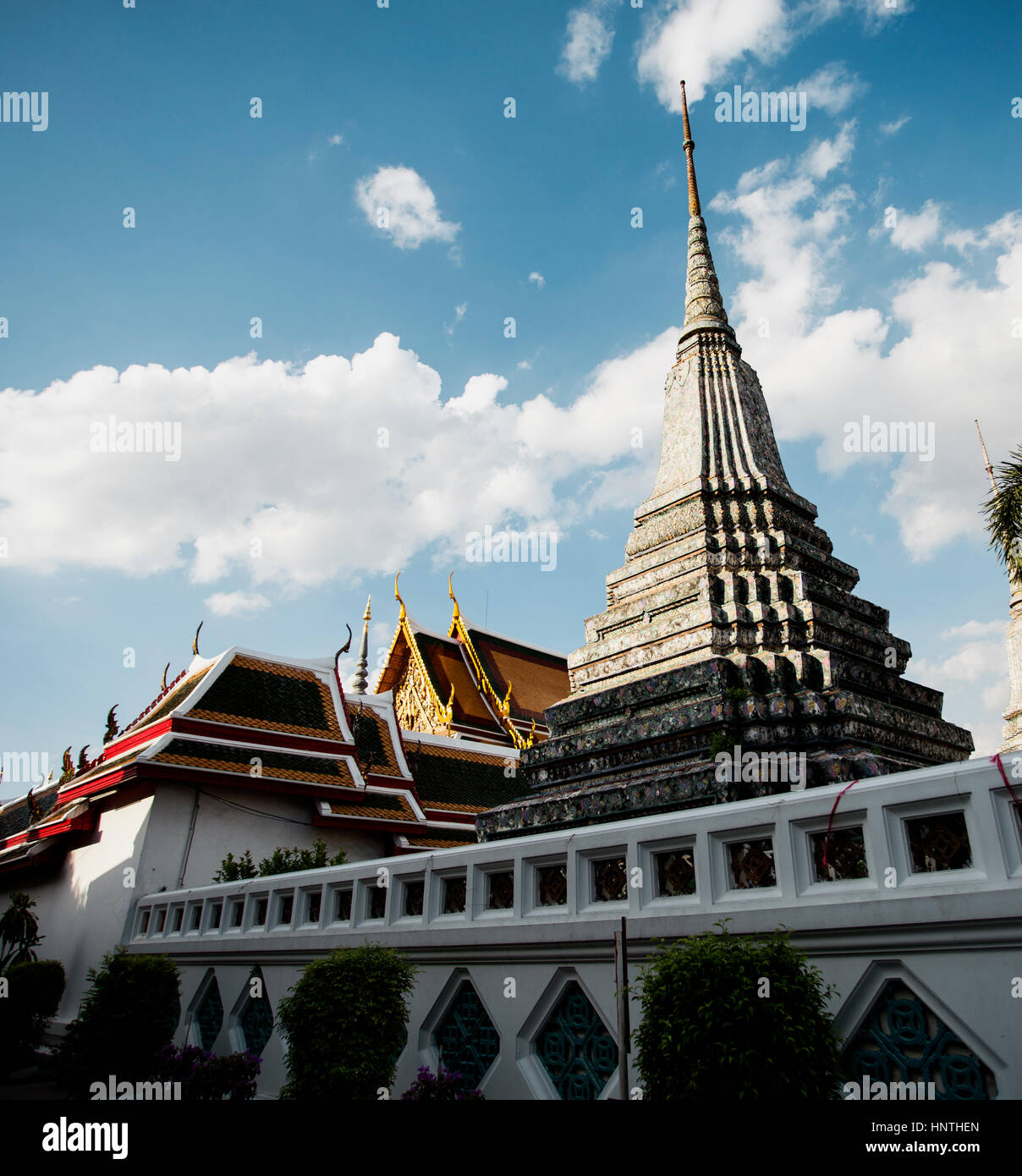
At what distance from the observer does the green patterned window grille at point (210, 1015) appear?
30.0 ft

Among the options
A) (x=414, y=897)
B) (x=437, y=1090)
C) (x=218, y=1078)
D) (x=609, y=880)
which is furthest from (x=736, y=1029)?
(x=218, y=1078)

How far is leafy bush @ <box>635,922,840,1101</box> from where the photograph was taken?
3.45m

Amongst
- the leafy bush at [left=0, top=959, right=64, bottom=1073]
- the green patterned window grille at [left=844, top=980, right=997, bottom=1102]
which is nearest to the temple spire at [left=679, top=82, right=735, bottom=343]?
the green patterned window grille at [left=844, top=980, right=997, bottom=1102]

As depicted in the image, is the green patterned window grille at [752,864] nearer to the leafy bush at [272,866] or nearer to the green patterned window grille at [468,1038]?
the green patterned window grille at [468,1038]

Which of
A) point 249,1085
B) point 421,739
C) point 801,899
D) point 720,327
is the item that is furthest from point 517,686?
point 801,899

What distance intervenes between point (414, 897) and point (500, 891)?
1.09m

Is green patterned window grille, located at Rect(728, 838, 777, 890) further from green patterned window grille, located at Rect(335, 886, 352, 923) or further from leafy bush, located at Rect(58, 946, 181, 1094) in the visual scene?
leafy bush, located at Rect(58, 946, 181, 1094)

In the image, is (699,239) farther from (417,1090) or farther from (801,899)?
(417,1090)

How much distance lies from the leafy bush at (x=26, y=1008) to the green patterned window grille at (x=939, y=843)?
12.5 m

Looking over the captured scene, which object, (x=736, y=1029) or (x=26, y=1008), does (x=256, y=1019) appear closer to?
(x=26, y=1008)

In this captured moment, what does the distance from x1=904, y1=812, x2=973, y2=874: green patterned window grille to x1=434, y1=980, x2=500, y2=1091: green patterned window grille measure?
321 centimetres

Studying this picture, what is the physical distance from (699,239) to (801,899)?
12.0m

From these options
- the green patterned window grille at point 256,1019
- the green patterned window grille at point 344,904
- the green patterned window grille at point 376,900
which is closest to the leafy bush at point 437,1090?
the green patterned window grille at point 376,900

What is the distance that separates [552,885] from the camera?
5953mm
